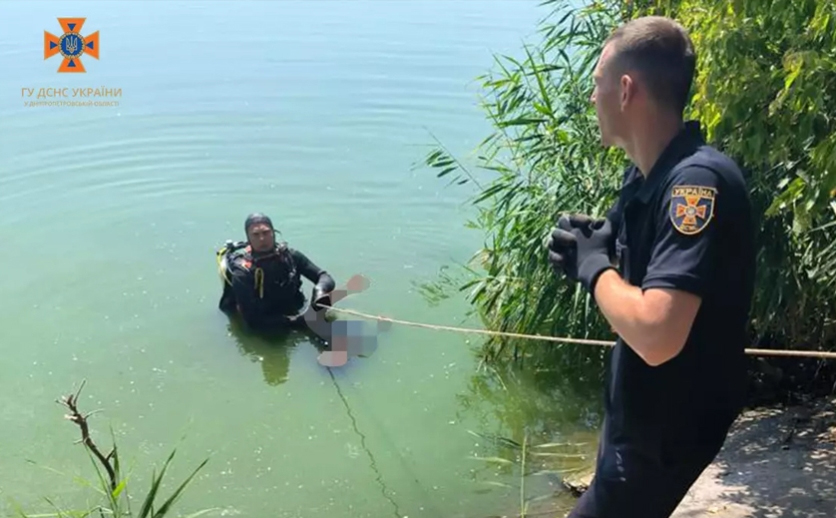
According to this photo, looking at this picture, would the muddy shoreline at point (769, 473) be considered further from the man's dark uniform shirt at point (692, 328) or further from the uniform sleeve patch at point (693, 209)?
the uniform sleeve patch at point (693, 209)

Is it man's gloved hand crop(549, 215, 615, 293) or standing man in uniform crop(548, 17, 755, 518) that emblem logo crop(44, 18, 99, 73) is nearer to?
man's gloved hand crop(549, 215, 615, 293)

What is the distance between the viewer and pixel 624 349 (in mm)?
2100

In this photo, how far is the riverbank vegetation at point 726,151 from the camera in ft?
9.75

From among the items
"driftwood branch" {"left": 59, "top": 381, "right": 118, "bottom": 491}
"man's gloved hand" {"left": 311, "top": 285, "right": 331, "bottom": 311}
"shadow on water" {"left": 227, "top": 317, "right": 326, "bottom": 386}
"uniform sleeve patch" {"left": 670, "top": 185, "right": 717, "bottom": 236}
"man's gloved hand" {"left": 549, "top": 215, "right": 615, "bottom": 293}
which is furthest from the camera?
"man's gloved hand" {"left": 311, "top": 285, "right": 331, "bottom": 311}

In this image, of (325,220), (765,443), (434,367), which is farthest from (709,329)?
(325,220)

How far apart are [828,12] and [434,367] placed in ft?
13.7

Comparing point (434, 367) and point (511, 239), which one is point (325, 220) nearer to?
point (434, 367)

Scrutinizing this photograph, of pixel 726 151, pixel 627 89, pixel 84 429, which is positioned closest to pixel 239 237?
pixel 726 151

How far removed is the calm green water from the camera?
5246 millimetres

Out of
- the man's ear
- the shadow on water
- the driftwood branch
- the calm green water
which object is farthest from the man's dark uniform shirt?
the shadow on water

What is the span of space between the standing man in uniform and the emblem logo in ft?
44.5

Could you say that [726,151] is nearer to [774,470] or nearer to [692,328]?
[774,470]

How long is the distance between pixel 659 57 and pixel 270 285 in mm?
5010

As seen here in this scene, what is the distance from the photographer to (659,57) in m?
1.93
